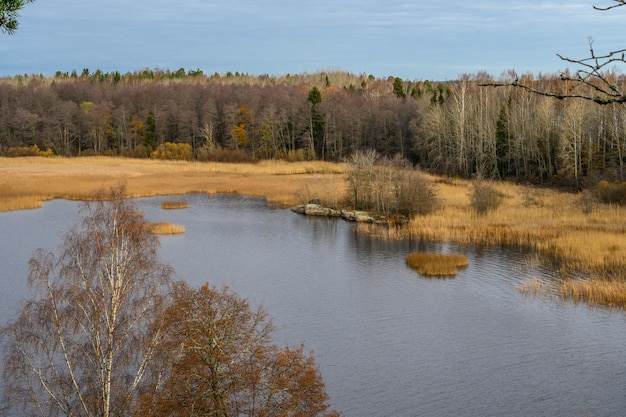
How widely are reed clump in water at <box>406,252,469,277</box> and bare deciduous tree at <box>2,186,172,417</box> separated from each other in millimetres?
16491

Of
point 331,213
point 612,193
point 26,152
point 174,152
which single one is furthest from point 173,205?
point 26,152

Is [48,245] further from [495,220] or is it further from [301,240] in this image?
[495,220]

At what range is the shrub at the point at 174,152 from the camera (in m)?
96.0

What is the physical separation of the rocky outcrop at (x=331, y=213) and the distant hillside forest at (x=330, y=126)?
60.6ft

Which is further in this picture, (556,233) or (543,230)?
(543,230)

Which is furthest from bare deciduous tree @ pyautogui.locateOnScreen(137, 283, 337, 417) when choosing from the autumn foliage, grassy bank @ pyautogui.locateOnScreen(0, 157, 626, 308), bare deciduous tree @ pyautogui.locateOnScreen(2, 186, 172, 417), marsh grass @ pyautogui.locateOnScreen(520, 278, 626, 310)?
grassy bank @ pyautogui.locateOnScreen(0, 157, 626, 308)

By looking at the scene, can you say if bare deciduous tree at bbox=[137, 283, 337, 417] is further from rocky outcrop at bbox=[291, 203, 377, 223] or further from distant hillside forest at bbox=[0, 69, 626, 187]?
distant hillside forest at bbox=[0, 69, 626, 187]

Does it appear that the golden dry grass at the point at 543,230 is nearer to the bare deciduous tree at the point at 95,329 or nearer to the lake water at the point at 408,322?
the lake water at the point at 408,322

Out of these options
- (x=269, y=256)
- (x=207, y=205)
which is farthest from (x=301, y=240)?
(x=207, y=205)

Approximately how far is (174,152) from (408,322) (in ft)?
252

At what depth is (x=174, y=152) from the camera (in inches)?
3802

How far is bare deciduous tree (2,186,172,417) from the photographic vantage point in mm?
14539

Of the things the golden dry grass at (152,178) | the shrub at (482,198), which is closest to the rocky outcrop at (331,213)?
the golden dry grass at (152,178)

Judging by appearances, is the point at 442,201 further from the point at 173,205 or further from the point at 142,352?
the point at 142,352
